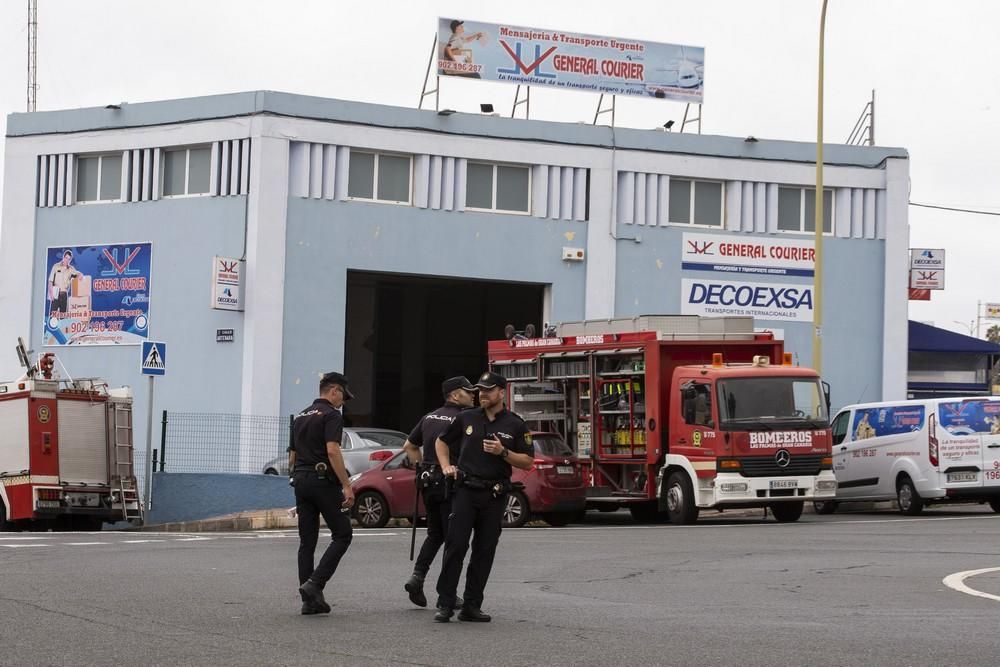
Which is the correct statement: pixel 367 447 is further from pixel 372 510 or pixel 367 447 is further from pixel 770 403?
pixel 770 403

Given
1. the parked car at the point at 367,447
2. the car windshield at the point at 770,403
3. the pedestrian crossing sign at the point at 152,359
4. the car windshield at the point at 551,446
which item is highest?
the pedestrian crossing sign at the point at 152,359

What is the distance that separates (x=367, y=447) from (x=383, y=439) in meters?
0.65

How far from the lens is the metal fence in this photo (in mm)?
30469

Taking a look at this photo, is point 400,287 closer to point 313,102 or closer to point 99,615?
point 313,102

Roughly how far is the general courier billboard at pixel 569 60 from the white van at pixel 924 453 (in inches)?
491

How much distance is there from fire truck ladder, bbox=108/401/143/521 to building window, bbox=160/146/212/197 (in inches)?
330

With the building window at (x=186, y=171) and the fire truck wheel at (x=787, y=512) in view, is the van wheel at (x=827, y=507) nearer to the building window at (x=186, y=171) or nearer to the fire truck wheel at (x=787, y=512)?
the fire truck wheel at (x=787, y=512)

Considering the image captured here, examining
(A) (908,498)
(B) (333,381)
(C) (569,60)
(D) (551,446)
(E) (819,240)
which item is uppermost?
(C) (569,60)

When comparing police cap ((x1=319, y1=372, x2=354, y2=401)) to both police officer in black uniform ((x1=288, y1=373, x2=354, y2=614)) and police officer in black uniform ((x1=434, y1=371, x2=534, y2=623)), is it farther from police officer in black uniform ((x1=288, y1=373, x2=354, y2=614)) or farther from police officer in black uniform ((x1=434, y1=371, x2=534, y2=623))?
police officer in black uniform ((x1=434, y1=371, x2=534, y2=623))

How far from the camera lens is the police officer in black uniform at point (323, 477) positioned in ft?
35.8

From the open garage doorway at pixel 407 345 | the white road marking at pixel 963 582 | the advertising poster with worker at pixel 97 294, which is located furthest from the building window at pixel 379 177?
the white road marking at pixel 963 582

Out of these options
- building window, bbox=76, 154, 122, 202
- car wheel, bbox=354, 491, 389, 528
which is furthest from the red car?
building window, bbox=76, 154, 122, 202

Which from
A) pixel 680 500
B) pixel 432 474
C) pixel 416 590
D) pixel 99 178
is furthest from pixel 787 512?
pixel 99 178

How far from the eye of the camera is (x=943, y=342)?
41.6 m
